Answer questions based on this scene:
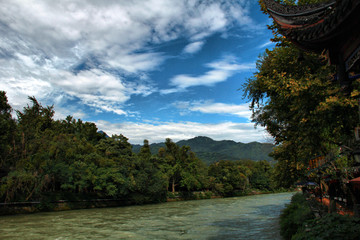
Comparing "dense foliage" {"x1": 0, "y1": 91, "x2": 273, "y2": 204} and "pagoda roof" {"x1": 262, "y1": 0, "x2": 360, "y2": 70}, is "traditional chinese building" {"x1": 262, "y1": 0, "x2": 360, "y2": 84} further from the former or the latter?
"dense foliage" {"x1": 0, "y1": 91, "x2": 273, "y2": 204}

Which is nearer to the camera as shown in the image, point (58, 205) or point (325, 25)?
point (325, 25)

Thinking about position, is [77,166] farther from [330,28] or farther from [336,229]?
[330,28]

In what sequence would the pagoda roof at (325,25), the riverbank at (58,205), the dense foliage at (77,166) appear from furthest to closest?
1. the dense foliage at (77,166)
2. the riverbank at (58,205)
3. the pagoda roof at (325,25)

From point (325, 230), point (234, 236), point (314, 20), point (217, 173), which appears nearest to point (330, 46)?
point (314, 20)

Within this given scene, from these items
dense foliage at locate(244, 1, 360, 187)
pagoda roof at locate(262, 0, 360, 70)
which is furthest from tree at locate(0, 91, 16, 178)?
pagoda roof at locate(262, 0, 360, 70)

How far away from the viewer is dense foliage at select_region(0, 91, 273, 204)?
87.5ft

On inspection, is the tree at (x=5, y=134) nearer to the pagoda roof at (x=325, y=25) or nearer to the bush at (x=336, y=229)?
the pagoda roof at (x=325, y=25)

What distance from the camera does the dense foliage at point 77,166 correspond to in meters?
26.7

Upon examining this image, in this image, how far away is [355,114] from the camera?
755 centimetres

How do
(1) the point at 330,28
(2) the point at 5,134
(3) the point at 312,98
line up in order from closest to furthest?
(1) the point at 330,28
(3) the point at 312,98
(2) the point at 5,134

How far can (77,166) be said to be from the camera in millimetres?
32438

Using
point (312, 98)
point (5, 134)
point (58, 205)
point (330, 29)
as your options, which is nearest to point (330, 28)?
point (330, 29)

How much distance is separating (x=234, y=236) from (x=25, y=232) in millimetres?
13042

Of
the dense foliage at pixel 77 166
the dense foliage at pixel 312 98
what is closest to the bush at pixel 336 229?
the dense foliage at pixel 312 98
